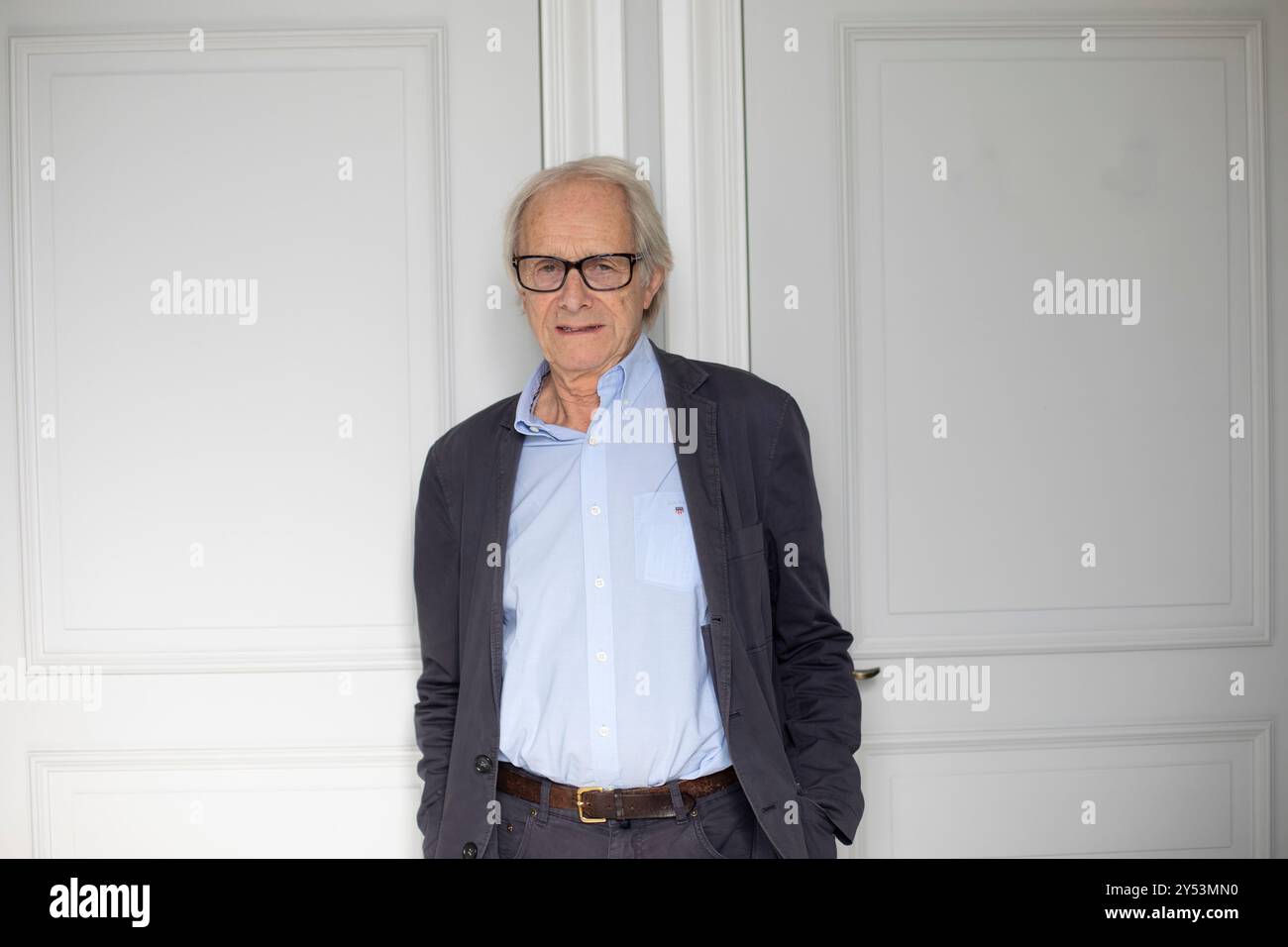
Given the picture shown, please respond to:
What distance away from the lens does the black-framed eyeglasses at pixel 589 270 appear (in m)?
1.45

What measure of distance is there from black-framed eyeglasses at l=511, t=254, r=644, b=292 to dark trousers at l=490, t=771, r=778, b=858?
2.41 feet

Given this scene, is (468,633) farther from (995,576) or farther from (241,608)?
(995,576)

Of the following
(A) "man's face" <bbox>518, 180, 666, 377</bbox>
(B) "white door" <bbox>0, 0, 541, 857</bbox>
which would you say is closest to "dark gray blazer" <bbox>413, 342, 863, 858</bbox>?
(A) "man's face" <bbox>518, 180, 666, 377</bbox>

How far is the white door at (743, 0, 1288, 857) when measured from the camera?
1845 millimetres

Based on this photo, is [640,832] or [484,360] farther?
[484,360]

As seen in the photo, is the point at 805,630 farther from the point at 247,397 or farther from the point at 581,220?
the point at 247,397

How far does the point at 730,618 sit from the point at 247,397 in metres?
1.08

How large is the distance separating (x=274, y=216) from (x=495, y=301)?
46 cm

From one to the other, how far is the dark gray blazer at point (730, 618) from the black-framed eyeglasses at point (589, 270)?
0.46 ft

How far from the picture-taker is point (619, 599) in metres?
1.34

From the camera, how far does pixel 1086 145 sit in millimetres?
1863

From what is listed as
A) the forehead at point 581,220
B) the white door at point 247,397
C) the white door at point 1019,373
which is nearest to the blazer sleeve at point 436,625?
the white door at point 247,397

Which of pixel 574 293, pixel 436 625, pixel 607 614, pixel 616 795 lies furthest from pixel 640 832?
pixel 574 293

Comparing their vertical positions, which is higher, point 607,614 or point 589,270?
point 589,270
